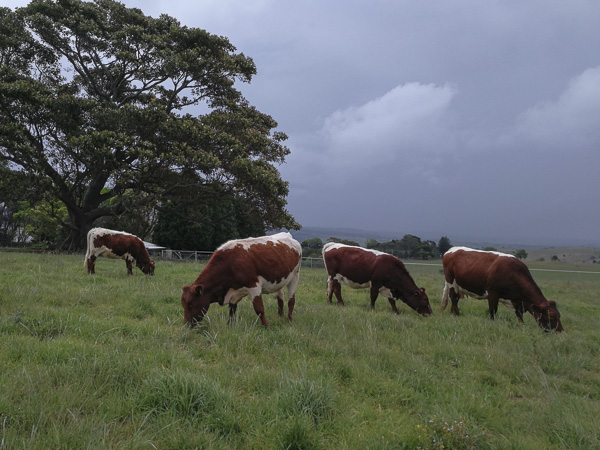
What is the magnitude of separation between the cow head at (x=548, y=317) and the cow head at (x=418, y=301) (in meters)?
2.34

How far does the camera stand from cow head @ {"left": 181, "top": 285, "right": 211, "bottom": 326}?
6211 mm

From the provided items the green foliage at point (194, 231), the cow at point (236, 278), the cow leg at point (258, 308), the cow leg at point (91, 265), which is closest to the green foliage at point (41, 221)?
the green foliage at point (194, 231)

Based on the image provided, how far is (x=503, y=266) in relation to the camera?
351 inches

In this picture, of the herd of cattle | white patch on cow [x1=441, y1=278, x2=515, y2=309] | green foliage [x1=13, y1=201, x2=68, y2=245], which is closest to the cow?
the herd of cattle

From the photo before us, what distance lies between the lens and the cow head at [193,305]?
6211 mm

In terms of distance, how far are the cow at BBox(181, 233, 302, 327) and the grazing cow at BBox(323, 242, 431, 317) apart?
3519 mm

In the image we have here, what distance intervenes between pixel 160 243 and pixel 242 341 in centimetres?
4069

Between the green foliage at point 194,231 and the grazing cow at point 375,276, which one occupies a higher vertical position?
the green foliage at point 194,231

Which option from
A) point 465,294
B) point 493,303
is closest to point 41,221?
point 465,294

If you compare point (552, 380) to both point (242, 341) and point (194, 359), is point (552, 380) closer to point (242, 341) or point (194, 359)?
point (242, 341)

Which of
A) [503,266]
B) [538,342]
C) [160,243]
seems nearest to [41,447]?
[538,342]

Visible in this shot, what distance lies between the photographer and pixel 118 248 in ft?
44.5

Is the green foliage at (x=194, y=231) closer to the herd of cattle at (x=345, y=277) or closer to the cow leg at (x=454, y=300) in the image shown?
the herd of cattle at (x=345, y=277)

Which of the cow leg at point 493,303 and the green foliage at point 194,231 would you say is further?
the green foliage at point 194,231
